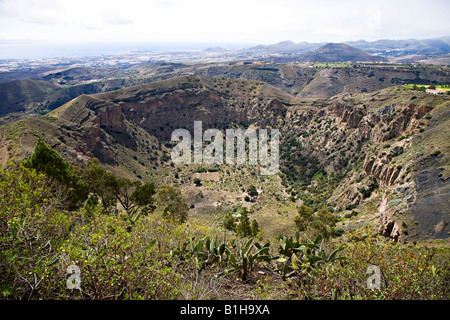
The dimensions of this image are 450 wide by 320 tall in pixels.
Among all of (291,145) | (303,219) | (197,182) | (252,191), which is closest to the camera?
(303,219)

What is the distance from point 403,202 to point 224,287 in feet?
81.7

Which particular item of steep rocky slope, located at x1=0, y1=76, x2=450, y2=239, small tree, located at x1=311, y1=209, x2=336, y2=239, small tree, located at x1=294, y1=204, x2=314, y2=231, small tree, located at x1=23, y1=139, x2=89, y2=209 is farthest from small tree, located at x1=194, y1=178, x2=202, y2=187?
small tree, located at x1=23, y1=139, x2=89, y2=209

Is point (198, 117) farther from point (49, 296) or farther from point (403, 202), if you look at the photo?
point (49, 296)

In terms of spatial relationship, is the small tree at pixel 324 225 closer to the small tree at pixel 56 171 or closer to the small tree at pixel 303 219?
the small tree at pixel 303 219

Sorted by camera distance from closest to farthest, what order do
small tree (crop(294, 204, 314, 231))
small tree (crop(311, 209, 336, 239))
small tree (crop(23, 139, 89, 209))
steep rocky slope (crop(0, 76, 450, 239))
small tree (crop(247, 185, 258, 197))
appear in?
small tree (crop(23, 139, 89, 209)) → small tree (crop(311, 209, 336, 239)) → steep rocky slope (crop(0, 76, 450, 239)) → small tree (crop(294, 204, 314, 231)) → small tree (crop(247, 185, 258, 197))

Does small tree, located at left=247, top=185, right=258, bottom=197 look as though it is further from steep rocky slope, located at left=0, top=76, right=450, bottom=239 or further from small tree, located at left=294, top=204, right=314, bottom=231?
small tree, located at left=294, top=204, right=314, bottom=231

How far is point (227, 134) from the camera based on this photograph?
73.4 m

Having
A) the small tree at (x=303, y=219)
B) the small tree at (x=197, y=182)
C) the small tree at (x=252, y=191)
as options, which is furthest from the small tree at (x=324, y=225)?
the small tree at (x=197, y=182)

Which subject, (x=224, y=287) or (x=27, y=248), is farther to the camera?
(x=224, y=287)

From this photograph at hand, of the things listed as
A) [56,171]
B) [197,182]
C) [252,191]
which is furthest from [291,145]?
[56,171]

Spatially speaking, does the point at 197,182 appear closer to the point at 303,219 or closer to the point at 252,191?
the point at 252,191

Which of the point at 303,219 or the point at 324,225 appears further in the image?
the point at 303,219

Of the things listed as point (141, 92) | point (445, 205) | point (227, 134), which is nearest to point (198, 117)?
point (227, 134)

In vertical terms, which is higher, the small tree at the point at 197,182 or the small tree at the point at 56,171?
the small tree at the point at 56,171
